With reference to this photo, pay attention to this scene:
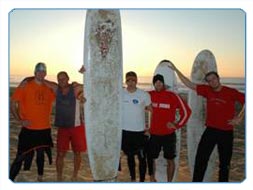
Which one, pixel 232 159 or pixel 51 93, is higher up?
pixel 51 93

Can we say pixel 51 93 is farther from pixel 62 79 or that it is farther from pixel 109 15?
pixel 109 15

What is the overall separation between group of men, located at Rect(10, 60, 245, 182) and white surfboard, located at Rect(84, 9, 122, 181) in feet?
0.18

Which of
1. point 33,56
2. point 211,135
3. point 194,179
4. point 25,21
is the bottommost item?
point 194,179

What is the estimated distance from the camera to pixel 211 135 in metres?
3.64

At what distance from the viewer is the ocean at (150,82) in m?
3.55

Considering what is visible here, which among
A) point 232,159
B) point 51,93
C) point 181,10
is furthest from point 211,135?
point 51,93

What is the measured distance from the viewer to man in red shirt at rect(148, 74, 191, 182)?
364 centimetres

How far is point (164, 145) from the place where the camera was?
12.1 ft

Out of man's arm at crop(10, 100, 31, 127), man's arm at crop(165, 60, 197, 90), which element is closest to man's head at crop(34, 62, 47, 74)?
man's arm at crop(10, 100, 31, 127)

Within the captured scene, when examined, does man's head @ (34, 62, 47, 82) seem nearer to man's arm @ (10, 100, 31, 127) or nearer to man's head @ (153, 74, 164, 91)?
man's arm @ (10, 100, 31, 127)

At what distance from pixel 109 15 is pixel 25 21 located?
55 centimetres

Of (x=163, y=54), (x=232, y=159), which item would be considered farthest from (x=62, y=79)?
(x=232, y=159)

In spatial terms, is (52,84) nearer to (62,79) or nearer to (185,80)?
Answer: (62,79)
